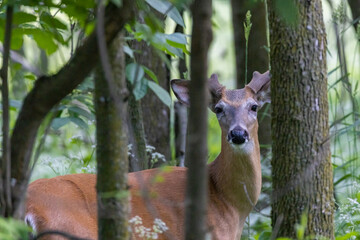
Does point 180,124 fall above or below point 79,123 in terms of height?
above

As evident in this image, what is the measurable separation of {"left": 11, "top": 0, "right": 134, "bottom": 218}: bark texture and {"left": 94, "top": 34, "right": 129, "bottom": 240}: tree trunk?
11 cm

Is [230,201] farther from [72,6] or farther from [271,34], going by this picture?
[72,6]

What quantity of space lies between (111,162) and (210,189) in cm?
232

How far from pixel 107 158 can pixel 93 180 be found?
1871 millimetres

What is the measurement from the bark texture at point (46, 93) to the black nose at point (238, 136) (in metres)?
1.95

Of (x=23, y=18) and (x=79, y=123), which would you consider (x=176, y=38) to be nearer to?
(x=23, y=18)

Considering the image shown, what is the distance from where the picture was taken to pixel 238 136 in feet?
13.8

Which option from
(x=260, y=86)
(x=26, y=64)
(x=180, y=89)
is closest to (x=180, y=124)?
(x=180, y=89)

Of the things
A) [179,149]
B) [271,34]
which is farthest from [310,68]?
[179,149]

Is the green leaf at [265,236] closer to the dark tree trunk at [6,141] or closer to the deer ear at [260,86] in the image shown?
the deer ear at [260,86]

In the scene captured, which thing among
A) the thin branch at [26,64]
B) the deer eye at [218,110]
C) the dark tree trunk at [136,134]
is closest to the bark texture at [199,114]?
the thin branch at [26,64]

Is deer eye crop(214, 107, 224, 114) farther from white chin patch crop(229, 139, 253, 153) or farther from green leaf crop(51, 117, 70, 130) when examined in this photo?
green leaf crop(51, 117, 70, 130)

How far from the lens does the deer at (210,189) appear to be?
147 inches

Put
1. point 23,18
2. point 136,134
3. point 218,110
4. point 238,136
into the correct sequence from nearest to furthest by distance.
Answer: point 23,18 < point 238,136 < point 218,110 < point 136,134
